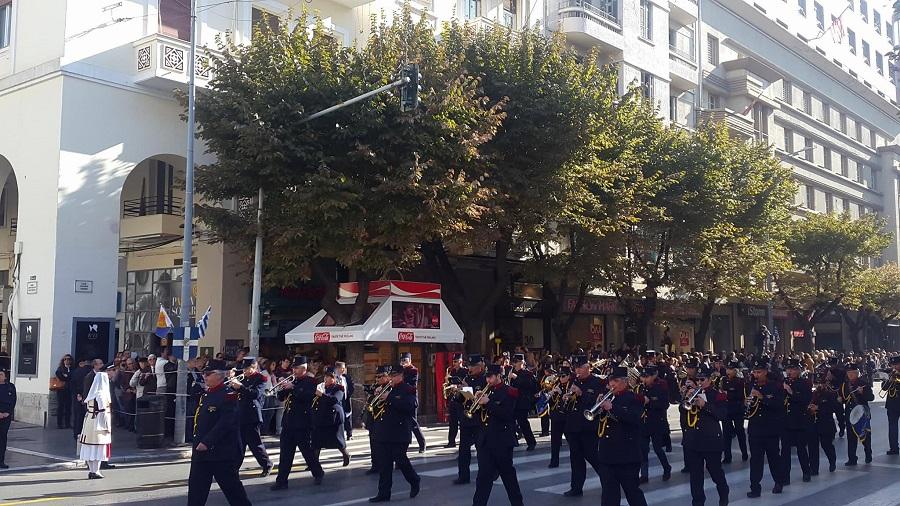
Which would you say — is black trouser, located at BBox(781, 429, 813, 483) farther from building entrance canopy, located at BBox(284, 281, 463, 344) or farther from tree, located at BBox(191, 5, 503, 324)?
building entrance canopy, located at BBox(284, 281, 463, 344)

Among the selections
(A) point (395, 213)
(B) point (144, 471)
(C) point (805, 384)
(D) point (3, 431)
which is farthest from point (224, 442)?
(A) point (395, 213)

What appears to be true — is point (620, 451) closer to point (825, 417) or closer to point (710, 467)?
point (710, 467)

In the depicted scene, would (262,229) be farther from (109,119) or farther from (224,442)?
(224,442)

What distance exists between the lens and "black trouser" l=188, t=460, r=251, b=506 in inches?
367

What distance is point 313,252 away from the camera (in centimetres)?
2058

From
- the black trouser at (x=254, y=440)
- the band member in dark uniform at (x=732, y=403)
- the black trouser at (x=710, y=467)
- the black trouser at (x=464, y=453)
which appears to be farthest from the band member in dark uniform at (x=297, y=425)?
the band member in dark uniform at (x=732, y=403)

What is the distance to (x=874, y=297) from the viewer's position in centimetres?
4831

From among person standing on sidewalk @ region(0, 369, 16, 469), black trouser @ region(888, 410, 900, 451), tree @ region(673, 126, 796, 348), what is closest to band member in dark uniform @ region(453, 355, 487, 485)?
person standing on sidewalk @ region(0, 369, 16, 469)

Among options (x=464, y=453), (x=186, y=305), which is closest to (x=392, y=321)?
(x=186, y=305)

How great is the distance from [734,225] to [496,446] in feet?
74.0

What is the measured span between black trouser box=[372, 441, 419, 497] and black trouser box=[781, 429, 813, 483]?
17.6 ft

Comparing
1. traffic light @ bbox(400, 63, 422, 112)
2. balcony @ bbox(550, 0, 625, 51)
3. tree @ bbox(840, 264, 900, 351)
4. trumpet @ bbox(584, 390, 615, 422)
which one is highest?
balcony @ bbox(550, 0, 625, 51)

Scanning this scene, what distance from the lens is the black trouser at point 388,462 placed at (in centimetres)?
1151

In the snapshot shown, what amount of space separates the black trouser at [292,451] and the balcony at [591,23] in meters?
23.9
